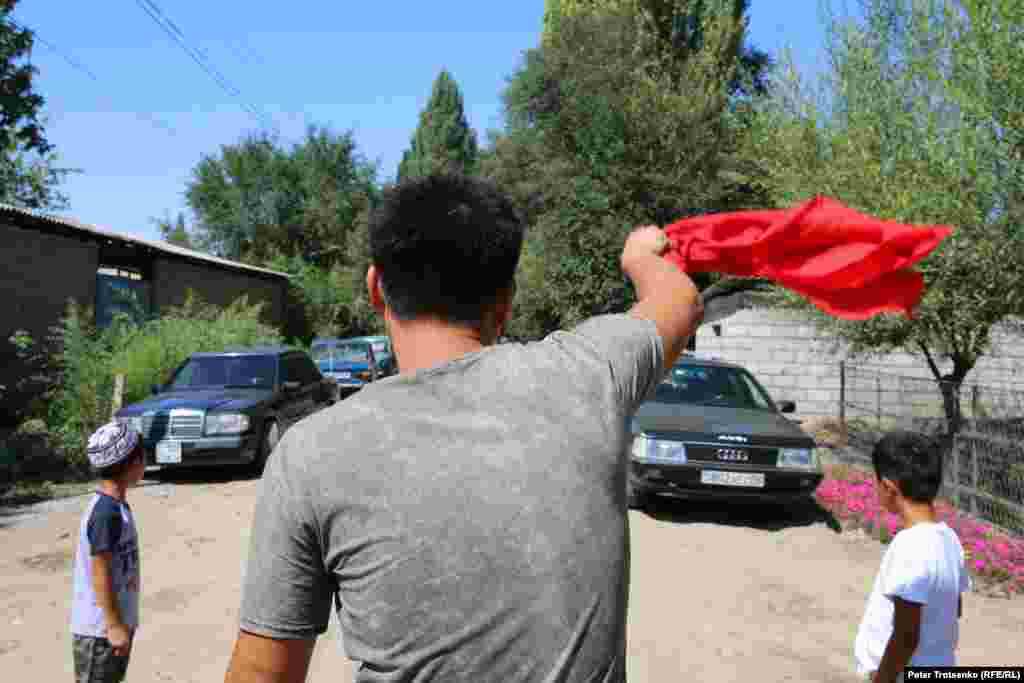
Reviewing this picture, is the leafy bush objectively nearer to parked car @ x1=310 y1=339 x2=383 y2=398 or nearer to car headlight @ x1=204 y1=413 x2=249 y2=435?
car headlight @ x1=204 y1=413 x2=249 y2=435

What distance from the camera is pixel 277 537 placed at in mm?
1291

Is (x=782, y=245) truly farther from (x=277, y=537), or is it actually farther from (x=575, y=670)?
(x=277, y=537)

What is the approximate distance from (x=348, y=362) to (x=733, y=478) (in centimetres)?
1420

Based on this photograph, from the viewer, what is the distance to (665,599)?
594 cm

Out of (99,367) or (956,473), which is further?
(99,367)

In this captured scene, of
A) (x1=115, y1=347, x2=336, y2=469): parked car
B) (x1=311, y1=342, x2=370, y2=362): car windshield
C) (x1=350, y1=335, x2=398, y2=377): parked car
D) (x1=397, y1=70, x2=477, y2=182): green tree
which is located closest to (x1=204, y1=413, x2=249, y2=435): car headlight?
(x1=115, y1=347, x2=336, y2=469): parked car

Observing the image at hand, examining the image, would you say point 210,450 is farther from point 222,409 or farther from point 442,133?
point 442,133

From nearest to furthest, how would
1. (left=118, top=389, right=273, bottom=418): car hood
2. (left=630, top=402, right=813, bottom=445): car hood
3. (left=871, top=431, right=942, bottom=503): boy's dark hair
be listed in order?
(left=871, top=431, right=942, bottom=503): boy's dark hair
(left=630, top=402, right=813, bottom=445): car hood
(left=118, top=389, right=273, bottom=418): car hood

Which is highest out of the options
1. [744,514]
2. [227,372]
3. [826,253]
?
[826,253]

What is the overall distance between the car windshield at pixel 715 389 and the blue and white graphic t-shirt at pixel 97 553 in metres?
7.00

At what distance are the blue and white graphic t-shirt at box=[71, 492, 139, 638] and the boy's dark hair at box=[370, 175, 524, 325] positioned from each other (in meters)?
Answer: 2.31

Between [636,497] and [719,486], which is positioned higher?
[719,486]

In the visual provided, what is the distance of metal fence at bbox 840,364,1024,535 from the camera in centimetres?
770

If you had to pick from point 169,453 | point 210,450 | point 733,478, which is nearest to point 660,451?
point 733,478
